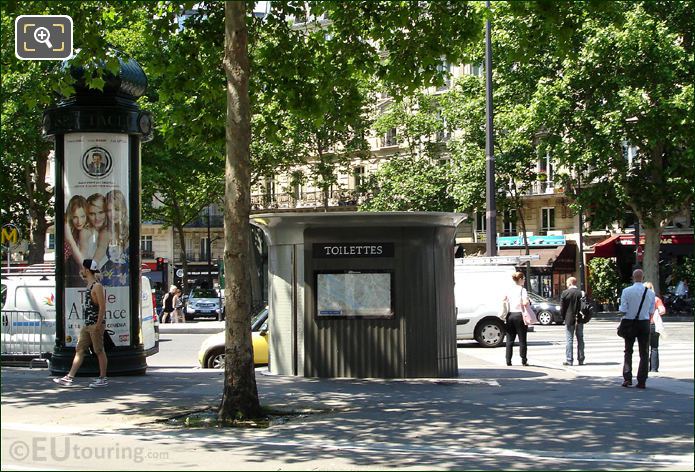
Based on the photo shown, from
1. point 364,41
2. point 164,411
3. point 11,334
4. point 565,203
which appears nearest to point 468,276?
point 364,41

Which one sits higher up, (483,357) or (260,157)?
(260,157)

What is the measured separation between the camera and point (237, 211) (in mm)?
10555

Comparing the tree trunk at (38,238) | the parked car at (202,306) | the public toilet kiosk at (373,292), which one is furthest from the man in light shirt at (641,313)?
the parked car at (202,306)

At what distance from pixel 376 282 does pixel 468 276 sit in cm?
1035

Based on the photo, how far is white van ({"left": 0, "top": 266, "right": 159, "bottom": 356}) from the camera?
17.0 meters

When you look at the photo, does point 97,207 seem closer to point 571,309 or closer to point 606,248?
point 571,309

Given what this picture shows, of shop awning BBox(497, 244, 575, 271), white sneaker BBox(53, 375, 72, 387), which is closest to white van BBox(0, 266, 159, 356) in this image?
white sneaker BBox(53, 375, 72, 387)

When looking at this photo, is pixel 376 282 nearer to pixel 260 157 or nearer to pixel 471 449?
pixel 471 449

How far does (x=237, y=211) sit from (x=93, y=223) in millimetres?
4898

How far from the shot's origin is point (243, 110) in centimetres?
1063

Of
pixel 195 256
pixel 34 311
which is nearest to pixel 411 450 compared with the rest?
pixel 34 311

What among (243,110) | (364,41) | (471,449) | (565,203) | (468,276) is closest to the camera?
(471,449)

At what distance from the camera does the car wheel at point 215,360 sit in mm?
17000

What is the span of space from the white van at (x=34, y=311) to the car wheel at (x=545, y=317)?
18.8m
